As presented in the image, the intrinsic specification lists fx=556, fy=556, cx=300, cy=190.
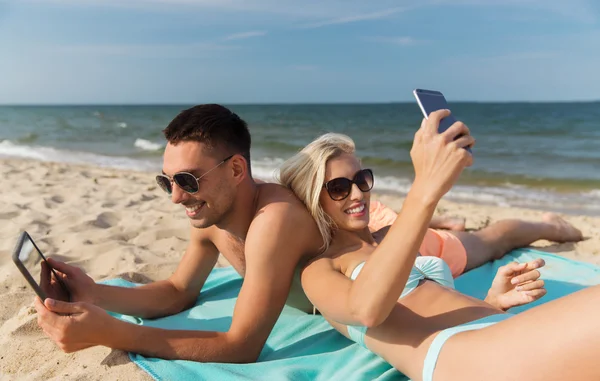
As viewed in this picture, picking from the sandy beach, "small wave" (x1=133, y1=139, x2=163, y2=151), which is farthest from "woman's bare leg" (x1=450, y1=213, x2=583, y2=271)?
"small wave" (x1=133, y1=139, x2=163, y2=151)

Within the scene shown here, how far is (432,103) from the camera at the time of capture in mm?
2021

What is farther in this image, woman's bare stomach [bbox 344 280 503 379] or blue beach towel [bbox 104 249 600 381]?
blue beach towel [bbox 104 249 600 381]

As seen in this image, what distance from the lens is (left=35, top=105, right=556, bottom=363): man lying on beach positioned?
2645 mm

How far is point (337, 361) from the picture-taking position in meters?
2.95

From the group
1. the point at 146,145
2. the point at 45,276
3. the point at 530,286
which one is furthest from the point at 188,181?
the point at 146,145

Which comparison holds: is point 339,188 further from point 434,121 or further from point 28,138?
point 28,138

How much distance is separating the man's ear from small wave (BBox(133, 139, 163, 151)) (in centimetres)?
1594

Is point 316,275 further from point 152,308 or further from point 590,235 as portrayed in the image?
point 590,235

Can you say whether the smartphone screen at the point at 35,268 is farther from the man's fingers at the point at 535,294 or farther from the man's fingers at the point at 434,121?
the man's fingers at the point at 535,294

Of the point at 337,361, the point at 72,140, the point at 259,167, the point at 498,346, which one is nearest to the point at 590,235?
the point at 337,361

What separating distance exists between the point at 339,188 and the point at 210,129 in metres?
0.73

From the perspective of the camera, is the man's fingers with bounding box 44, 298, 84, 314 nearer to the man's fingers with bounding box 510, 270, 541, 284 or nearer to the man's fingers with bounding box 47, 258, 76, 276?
the man's fingers with bounding box 47, 258, 76, 276

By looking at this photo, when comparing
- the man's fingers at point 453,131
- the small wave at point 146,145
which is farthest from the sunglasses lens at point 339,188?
the small wave at point 146,145

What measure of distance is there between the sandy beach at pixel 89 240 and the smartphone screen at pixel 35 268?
0.37 m
